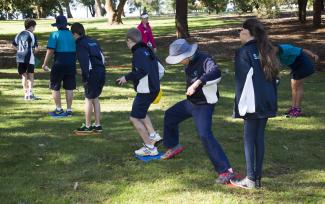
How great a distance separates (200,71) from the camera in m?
5.68

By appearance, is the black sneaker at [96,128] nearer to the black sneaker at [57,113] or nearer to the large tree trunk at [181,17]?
the black sneaker at [57,113]

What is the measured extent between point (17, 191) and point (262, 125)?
8.74ft

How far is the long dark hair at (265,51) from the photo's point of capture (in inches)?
205

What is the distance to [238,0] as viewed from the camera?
35.3 m

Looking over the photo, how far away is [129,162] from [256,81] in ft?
7.15

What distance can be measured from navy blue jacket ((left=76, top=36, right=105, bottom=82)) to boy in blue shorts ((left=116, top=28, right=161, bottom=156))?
1215 mm

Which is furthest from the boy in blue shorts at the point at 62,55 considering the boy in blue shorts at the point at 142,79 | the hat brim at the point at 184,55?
the hat brim at the point at 184,55

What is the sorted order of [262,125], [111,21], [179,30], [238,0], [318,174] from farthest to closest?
[111,21] < [238,0] < [179,30] < [318,174] < [262,125]

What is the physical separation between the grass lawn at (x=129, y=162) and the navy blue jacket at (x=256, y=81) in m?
0.88

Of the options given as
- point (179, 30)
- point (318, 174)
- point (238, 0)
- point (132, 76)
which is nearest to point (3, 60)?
point (179, 30)

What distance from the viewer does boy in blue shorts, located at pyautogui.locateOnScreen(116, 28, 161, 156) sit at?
6.48 metres

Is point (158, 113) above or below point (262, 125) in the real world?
below

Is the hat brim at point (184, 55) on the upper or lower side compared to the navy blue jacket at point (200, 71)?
upper

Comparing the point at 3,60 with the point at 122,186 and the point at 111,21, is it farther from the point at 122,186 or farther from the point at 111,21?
the point at 111,21
